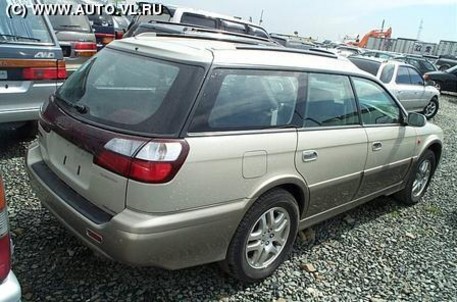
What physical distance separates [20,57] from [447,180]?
19.0 ft

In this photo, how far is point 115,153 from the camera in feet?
7.44

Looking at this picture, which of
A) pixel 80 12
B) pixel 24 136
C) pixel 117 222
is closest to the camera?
pixel 117 222

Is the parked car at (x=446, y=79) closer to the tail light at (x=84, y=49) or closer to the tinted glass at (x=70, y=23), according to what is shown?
the tinted glass at (x=70, y=23)

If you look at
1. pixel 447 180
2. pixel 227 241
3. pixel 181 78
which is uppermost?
pixel 181 78

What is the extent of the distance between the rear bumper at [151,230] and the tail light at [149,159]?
0.21m

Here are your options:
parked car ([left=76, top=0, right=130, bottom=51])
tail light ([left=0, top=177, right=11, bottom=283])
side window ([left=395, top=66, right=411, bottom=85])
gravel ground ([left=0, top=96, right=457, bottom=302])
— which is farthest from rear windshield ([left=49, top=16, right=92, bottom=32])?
side window ([left=395, top=66, right=411, bottom=85])

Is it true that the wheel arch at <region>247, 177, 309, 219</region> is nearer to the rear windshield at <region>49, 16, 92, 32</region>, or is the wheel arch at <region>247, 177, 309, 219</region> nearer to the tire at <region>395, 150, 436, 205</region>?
the tire at <region>395, 150, 436, 205</region>

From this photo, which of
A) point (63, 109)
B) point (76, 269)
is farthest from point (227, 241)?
point (63, 109)

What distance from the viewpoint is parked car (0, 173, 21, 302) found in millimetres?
1663

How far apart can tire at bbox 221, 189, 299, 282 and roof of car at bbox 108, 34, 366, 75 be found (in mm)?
905

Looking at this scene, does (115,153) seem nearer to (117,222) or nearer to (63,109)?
(117,222)

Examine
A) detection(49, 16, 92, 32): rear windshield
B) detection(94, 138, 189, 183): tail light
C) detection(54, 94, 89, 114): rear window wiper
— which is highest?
detection(49, 16, 92, 32): rear windshield

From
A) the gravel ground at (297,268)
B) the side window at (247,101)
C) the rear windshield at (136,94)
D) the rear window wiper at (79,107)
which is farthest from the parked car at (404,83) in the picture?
the rear window wiper at (79,107)

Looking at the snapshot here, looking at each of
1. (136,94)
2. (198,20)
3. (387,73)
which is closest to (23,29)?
(136,94)
